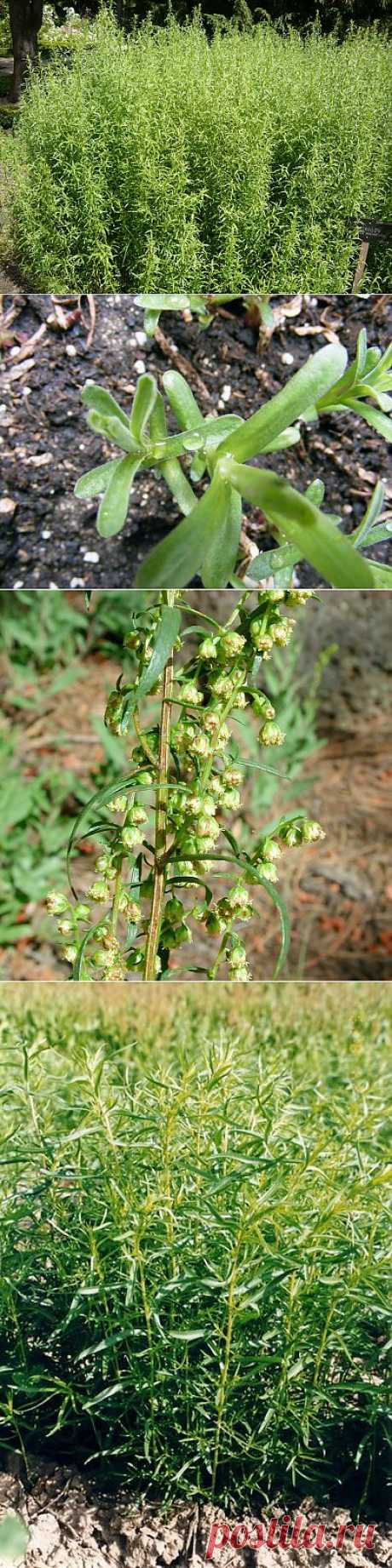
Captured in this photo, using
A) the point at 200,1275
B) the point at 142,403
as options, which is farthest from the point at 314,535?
the point at 200,1275

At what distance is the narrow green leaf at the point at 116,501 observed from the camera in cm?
68

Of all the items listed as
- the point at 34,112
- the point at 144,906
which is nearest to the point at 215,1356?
the point at 144,906

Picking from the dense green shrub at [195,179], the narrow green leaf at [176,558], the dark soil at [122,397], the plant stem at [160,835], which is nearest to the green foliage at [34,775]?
the dark soil at [122,397]

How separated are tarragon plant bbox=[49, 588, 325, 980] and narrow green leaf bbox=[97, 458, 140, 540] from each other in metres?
0.06

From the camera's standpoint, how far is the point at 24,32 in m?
3.82

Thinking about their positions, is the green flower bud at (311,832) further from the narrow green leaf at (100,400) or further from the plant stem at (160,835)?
the narrow green leaf at (100,400)

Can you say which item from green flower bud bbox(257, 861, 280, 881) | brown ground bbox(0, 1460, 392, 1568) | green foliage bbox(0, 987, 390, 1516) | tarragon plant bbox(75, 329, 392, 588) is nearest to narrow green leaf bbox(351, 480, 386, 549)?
Answer: tarragon plant bbox(75, 329, 392, 588)

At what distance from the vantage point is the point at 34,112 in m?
3.24

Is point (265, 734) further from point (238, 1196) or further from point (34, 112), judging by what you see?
point (34, 112)

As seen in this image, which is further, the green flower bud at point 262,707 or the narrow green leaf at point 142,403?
the green flower bud at point 262,707

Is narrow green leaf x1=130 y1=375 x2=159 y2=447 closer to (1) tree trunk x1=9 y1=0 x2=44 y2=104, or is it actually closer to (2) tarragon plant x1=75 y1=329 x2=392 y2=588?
(2) tarragon plant x1=75 y1=329 x2=392 y2=588

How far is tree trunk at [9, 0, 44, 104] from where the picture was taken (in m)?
3.80

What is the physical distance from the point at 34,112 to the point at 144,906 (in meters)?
2.89

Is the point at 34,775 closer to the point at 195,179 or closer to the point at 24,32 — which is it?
the point at 195,179
